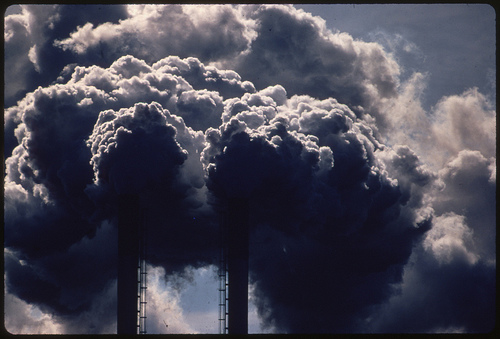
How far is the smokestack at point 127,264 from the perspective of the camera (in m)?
94.4

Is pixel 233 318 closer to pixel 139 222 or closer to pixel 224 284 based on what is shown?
pixel 224 284

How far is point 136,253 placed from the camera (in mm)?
95000

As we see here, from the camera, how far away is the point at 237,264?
95.5 metres

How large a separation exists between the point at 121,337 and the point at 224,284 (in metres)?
24.1

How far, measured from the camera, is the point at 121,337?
7144 centimetres

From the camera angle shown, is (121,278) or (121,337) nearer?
(121,337)

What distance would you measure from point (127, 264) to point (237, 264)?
329 inches

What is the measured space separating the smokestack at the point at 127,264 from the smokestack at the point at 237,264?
7.19 m

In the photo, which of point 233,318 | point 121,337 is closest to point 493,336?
point 121,337

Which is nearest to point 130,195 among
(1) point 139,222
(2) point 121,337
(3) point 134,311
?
(1) point 139,222

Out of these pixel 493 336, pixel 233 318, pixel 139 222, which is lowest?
pixel 493 336

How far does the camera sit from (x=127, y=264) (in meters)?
94.7

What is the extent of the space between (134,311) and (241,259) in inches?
355

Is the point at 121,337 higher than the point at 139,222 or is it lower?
lower
